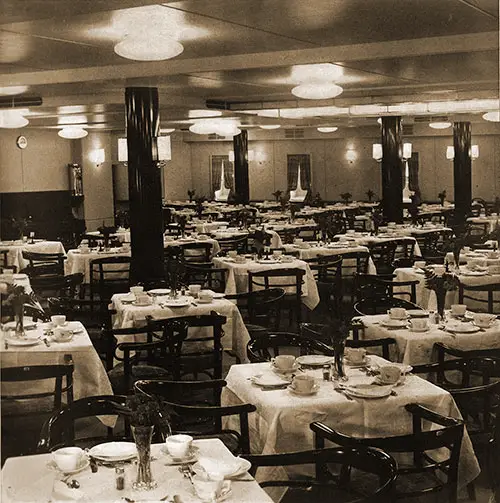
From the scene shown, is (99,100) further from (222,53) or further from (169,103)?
(222,53)

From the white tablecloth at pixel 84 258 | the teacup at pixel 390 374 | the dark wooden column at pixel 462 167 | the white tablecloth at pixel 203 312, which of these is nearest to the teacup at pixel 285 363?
the teacup at pixel 390 374

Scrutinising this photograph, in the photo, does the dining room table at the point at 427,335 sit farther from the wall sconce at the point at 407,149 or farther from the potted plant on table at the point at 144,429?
the wall sconce at the point at 407,149

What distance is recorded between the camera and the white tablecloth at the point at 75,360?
543cm

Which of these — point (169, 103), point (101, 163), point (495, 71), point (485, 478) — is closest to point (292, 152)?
point (101, 163)

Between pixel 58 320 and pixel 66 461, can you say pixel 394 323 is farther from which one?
pixel 66 461

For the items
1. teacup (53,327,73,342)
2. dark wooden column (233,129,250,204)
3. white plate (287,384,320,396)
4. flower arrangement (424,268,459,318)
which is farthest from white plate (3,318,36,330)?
dark wooden column (233,129,250,204)

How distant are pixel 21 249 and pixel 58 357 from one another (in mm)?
7239

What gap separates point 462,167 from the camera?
19281 mm

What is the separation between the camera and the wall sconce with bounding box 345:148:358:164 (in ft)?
79.3

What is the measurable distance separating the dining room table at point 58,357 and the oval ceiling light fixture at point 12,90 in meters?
5.80

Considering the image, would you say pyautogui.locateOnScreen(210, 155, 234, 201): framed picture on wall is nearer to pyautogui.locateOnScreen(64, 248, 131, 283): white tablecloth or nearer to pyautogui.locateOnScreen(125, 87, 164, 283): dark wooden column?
pyautogui.locateOnScreen(64, 248, 131, 283): white tablecloth

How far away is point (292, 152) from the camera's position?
2441cm

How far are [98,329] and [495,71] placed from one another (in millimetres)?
6122

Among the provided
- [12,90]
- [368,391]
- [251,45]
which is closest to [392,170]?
[12,90]
